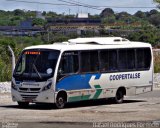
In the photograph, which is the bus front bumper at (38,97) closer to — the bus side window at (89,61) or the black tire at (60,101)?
the black tire at (60,101)

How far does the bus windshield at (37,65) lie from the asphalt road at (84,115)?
122cm

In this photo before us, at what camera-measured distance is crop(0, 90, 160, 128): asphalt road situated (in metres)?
17.7

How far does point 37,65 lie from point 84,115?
360 cm

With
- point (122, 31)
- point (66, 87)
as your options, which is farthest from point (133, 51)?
point (122, 31)

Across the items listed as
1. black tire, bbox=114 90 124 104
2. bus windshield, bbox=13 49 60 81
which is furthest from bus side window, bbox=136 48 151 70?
bus windshield, bbox=13 49 60 81

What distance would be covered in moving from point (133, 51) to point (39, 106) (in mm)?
5045

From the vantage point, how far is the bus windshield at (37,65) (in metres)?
22.9

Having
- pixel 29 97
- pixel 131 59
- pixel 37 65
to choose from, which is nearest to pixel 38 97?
pixel 29 97

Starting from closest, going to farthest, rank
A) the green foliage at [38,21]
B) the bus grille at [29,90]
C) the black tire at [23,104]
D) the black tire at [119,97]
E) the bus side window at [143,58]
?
the bus grille at [29,90], the black tire at [23,104], the black tire at [119,97], the bus side window at [143,58], the green foliage at [38,21]

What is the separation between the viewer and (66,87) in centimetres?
2331

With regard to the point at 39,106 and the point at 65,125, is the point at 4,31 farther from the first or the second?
the point at 65,125

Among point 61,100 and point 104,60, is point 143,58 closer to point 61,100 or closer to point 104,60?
point 104,60

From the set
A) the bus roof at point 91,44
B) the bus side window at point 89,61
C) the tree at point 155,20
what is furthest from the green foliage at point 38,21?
the bus side window at point 89,61

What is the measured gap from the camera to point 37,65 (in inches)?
915
